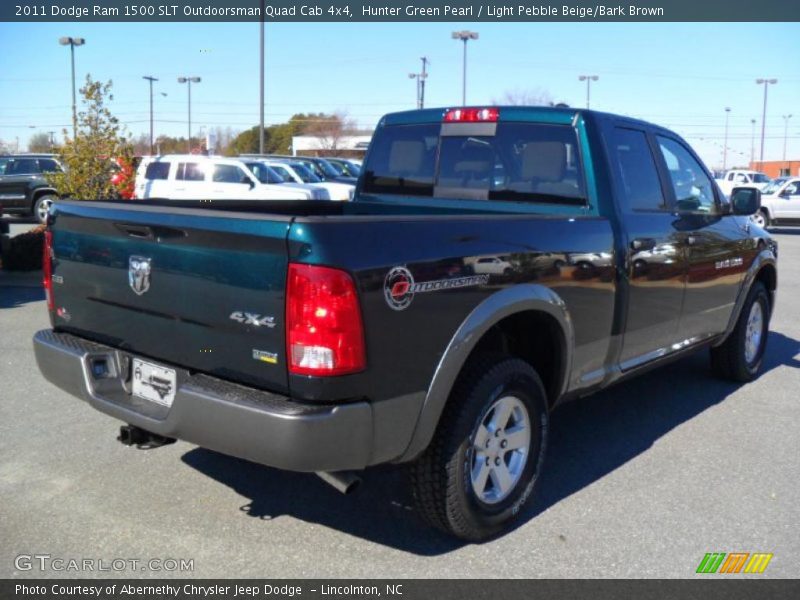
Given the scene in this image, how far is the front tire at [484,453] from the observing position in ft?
10.9

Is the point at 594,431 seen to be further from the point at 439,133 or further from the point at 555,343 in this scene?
the point at 439,133

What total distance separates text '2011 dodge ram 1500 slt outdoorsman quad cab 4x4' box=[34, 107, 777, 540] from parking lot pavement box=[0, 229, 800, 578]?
34 cm

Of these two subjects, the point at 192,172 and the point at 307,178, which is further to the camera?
the point at 307,178

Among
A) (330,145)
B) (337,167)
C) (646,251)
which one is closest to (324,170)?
(337,167)

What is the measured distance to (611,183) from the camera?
4.33 meters

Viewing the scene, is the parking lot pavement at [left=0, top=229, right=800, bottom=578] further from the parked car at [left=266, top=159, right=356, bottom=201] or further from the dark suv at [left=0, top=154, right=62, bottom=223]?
the dark suv at [left=0, top=154, right=62, bottom=223]

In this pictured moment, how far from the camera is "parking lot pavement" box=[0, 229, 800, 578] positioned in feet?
11.1

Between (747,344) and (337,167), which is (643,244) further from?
(337,167)

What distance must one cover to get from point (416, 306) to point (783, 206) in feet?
79.2

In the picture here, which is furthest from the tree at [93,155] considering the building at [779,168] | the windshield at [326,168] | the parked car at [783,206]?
the building at [779,168]

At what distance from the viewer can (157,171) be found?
19.0 m

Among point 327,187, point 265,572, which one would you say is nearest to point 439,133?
point 265,572

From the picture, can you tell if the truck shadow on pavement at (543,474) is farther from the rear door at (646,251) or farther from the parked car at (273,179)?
the parked car at (273,179)

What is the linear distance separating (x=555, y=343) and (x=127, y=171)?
1007cm
